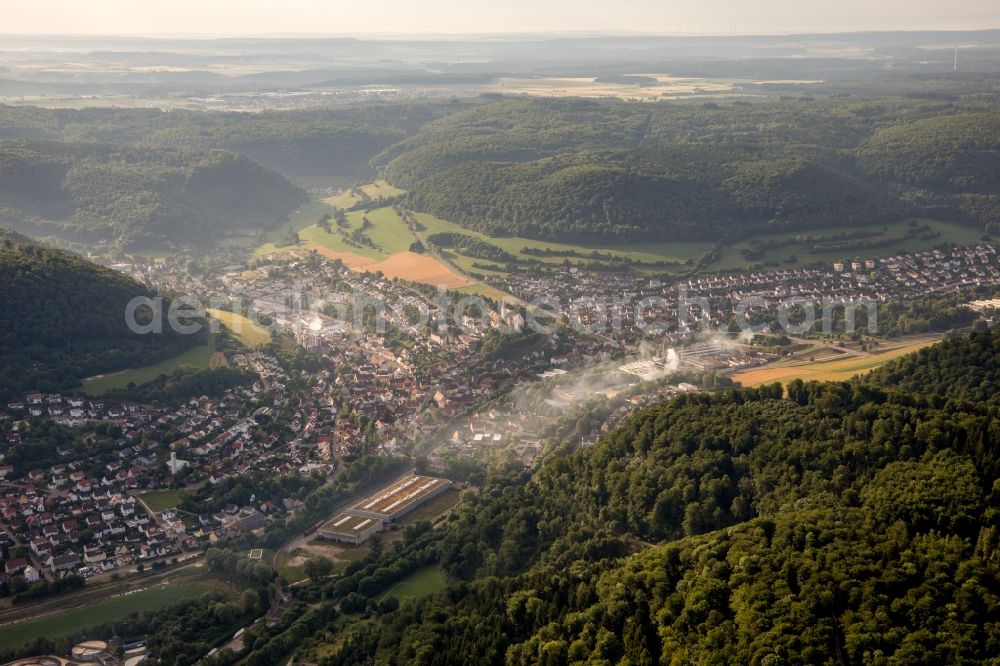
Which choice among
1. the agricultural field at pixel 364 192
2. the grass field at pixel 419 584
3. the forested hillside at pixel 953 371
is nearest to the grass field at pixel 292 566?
the grass field at pixel 419 584

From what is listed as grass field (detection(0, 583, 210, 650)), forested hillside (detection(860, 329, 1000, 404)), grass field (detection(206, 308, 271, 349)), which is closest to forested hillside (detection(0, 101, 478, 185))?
grass field (detection(206, 308, 271, 349))

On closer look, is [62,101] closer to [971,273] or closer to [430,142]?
[430,142]

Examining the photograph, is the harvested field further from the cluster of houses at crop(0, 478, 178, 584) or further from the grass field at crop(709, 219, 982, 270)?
the cluster of houses at crop(0, 478, 178, 584)

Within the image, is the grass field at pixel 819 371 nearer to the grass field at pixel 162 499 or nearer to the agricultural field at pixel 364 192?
the grass field at pixel 162 499

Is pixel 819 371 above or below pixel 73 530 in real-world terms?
above

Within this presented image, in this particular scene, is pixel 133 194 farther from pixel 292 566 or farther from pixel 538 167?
pixel 292 566

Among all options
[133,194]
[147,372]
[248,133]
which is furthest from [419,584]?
[248,133]
